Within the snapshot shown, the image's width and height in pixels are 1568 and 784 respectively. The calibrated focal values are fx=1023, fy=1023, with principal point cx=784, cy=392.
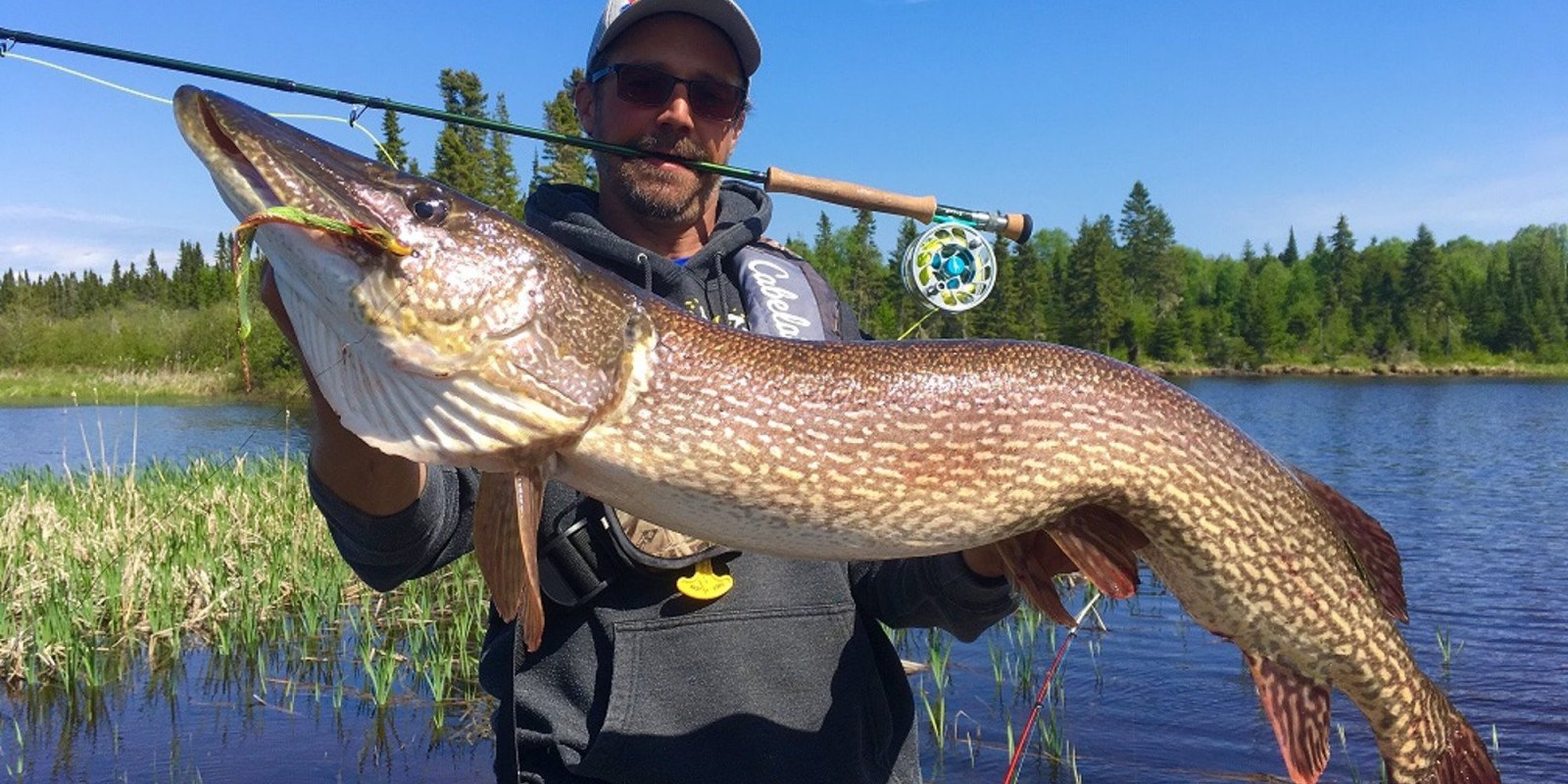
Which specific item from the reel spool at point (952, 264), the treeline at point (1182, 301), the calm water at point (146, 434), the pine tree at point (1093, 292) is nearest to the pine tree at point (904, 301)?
the treeline at point (1182, 301)

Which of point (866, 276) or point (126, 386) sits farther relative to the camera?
point (866, 276)

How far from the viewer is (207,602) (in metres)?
6.20

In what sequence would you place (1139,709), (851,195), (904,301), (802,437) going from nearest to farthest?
(802,437)
(851,195)
(1139,709)
(904,301)

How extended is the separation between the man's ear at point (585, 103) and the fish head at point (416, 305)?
1.37 metres

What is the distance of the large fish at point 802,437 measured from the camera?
5.79 feet

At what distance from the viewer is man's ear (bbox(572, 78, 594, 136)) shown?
10.4 ft

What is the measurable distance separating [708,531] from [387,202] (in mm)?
826

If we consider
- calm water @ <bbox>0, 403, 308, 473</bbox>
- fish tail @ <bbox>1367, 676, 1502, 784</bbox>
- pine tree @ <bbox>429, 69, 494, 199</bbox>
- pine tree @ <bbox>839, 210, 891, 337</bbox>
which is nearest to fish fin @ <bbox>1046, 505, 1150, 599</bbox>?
fish tail @ <bbox>1367, 676, 1502, 784</bbox>

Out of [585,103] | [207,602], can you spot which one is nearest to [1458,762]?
[585,103]

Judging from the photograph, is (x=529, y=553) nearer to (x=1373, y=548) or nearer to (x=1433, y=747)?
(x=1373, y=548)

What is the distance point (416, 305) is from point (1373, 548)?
2.14 metres

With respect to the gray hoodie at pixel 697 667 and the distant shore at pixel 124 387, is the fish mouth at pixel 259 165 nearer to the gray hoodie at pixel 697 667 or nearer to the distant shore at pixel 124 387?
the gray hoodie at pixel 697 667

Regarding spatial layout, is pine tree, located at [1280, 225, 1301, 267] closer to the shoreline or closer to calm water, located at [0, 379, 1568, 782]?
the shoreline

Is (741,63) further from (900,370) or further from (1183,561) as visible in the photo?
(1183,561)
